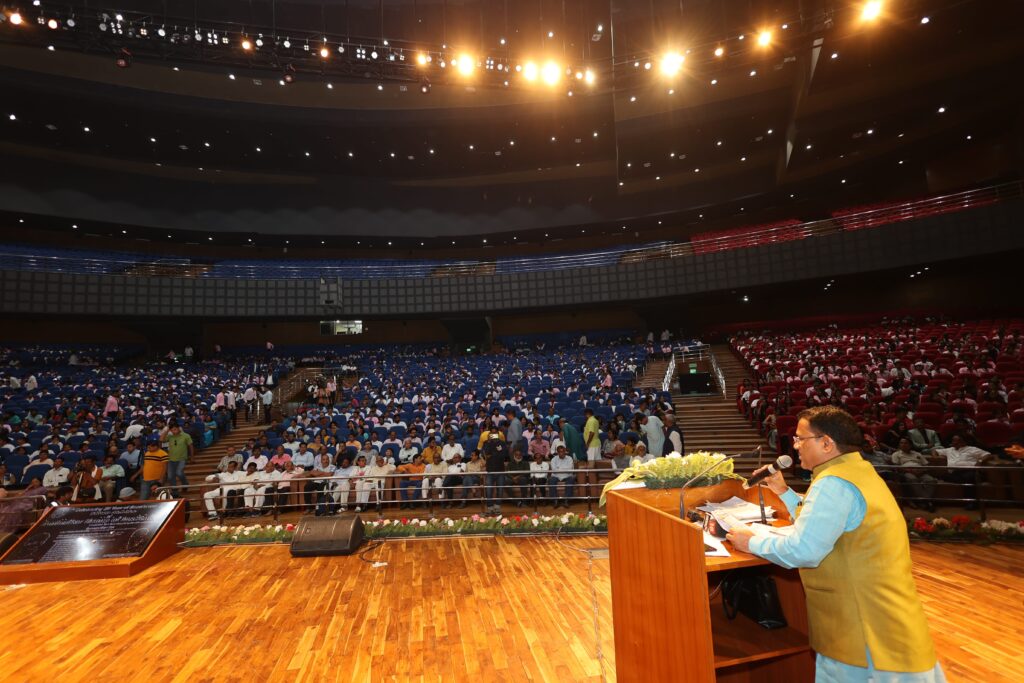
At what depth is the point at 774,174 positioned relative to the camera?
63.6 feet

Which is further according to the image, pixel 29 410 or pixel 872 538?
pixel 29 410

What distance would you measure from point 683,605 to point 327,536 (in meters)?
4.70

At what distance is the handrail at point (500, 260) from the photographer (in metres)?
15.4

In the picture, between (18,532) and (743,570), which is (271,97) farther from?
(743,570)

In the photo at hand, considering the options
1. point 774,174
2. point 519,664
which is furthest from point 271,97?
point 519,664

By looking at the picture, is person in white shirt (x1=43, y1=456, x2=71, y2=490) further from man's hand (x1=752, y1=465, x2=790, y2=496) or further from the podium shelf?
man's hand (x1=752, y1=465, x2=790, y2=496)

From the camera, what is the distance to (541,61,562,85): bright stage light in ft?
34.9

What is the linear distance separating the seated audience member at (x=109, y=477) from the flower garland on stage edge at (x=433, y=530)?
2734 mm

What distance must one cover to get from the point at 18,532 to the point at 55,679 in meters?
4.22

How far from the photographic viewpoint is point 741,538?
5.29ft

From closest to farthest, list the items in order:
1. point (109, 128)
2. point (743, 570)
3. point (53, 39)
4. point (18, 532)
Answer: point (743, 570) < point (18, 532) < point (53, 39) < point (109, 128)

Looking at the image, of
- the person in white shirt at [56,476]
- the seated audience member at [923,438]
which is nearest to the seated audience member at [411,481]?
the person in white shirt at [56,476]

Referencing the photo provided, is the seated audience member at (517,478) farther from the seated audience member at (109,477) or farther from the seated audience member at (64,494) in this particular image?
the seated audience member at (109,477)

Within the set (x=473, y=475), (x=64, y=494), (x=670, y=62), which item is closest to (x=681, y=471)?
(x=473, y=475)
